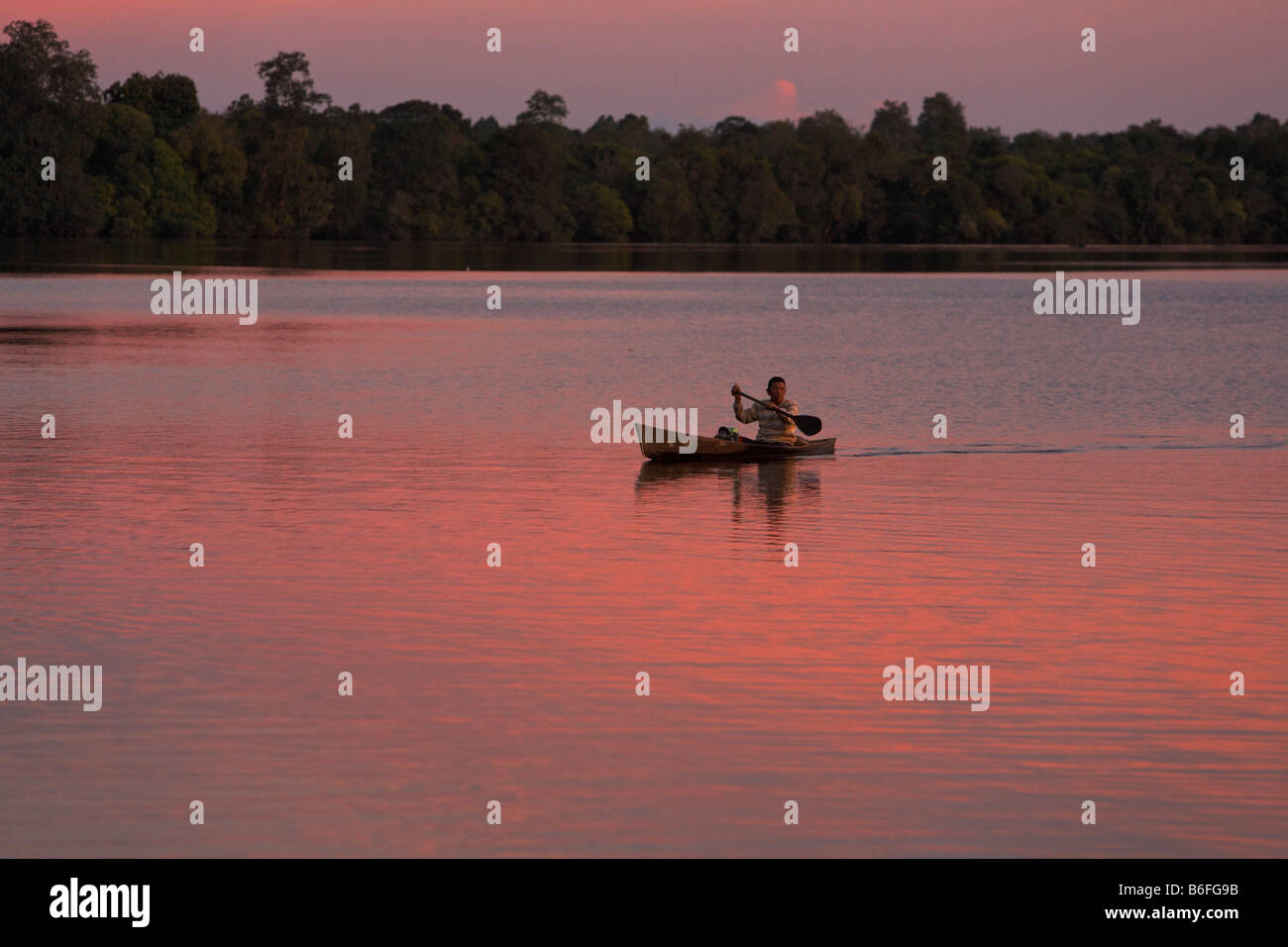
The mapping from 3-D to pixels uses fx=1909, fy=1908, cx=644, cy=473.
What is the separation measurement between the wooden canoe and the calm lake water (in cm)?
31

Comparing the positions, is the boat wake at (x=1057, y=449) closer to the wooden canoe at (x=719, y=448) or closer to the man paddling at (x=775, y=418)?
the wooden canoe at (x=719, y=448)

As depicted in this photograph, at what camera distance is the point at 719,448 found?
29.1 m

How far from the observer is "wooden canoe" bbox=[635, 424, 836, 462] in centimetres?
2842

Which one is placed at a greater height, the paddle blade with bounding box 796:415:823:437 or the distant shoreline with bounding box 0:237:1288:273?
the distant shoreline with bounding box 0:237:1288:273

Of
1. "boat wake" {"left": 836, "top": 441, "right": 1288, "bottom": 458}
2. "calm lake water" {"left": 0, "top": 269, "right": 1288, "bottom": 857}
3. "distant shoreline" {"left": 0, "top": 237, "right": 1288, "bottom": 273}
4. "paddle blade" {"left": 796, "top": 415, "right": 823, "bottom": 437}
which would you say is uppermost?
"distant shoreline" {"left": 0, "top": 237, "right": 1288, "bottom": 273}

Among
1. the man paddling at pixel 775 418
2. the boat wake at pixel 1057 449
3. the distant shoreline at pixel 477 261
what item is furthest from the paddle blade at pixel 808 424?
the distant shoreline at pixel 477 261

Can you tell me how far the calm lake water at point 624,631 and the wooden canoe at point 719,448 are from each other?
31cm

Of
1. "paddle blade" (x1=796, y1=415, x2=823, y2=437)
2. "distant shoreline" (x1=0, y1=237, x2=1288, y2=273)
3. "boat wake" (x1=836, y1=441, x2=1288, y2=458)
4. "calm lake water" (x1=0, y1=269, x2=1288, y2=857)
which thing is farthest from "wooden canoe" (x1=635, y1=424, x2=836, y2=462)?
"distant shoreline" (x1=0, y1=237, x2=1288, y2=273)

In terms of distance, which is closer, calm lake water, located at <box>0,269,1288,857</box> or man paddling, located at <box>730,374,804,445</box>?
calm lake water, located at <box>0,269,1288,857</box>

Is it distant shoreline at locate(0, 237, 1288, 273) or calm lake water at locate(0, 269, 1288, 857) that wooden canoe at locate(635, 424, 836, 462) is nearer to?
calm lake water at locate(0, 269, 1288, 857)

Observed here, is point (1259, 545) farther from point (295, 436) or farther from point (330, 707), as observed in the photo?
point (295, 436)

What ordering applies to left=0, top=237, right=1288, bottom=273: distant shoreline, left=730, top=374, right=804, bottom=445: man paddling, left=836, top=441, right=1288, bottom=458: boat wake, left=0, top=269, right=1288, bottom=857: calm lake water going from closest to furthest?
left=0, top=269, right=1288, bottom=857: calm lake water
left=730, top=374, right=804, bottom=445: man paddling
left=836, top=441, right=1288, bottom=458: boat wake
left=0, top=237, right=1288, bottom=273: distant shoreline

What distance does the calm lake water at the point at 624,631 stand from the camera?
39.2 feet
